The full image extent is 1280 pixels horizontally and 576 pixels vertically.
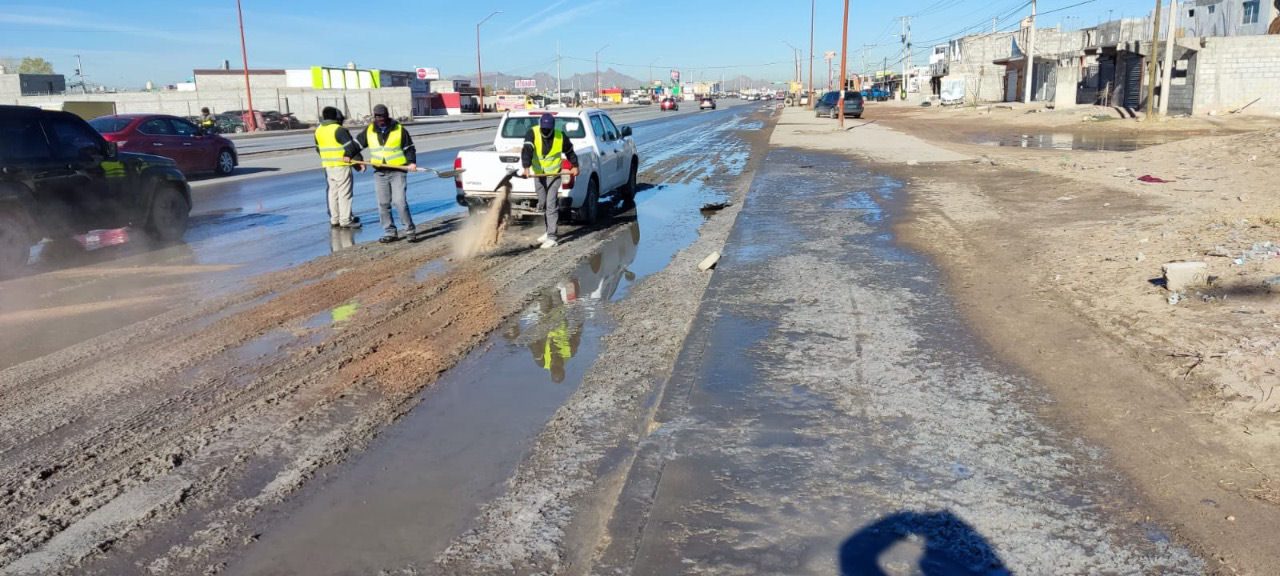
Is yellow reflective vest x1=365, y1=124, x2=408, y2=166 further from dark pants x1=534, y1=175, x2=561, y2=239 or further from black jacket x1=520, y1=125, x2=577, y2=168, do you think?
dark pants x1=534, y1=175, x2=561, y2=239

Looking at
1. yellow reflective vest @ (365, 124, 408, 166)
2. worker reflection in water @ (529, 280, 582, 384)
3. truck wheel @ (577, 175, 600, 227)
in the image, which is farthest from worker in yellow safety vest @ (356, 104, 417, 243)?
worker reflection in water @ (529, 280, 582, 384)

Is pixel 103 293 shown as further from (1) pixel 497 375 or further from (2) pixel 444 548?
(2) pixel 444 548

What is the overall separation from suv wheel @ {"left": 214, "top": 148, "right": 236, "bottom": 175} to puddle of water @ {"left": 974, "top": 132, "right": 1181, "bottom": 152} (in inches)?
893

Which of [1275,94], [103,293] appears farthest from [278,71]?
[103,293]

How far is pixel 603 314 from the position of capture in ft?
25.0

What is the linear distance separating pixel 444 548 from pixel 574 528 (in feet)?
1.80

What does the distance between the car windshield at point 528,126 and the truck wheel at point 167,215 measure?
4.49m

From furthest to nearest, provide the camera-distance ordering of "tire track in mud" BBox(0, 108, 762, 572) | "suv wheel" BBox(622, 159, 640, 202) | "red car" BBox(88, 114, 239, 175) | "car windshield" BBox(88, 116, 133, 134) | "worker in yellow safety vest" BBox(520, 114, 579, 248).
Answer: "red car" BBox(88, 114, 239, 175) < "car windshield" BBox(88, 116, 133, 134) < "suv wheel" BBox(622, 159, 640, 202) < "worker in yellow safety vest" BBox(520, 114, 579, 248) < "tire track in mud" BBox(0, 108, 762, 572)

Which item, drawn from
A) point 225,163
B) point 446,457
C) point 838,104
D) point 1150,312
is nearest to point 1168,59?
point 838,104

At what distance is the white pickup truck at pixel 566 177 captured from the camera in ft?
39.1

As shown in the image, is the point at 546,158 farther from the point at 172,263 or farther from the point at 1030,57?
the point at 1030,57

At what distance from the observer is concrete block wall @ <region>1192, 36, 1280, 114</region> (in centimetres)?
3728

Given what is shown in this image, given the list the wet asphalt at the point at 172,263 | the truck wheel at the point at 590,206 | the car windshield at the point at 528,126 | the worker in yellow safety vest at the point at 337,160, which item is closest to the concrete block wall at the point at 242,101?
the wet asphalt at the point at 172,263

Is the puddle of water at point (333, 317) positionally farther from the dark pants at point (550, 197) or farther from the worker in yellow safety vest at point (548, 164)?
the dark pants at point (550, 197)
